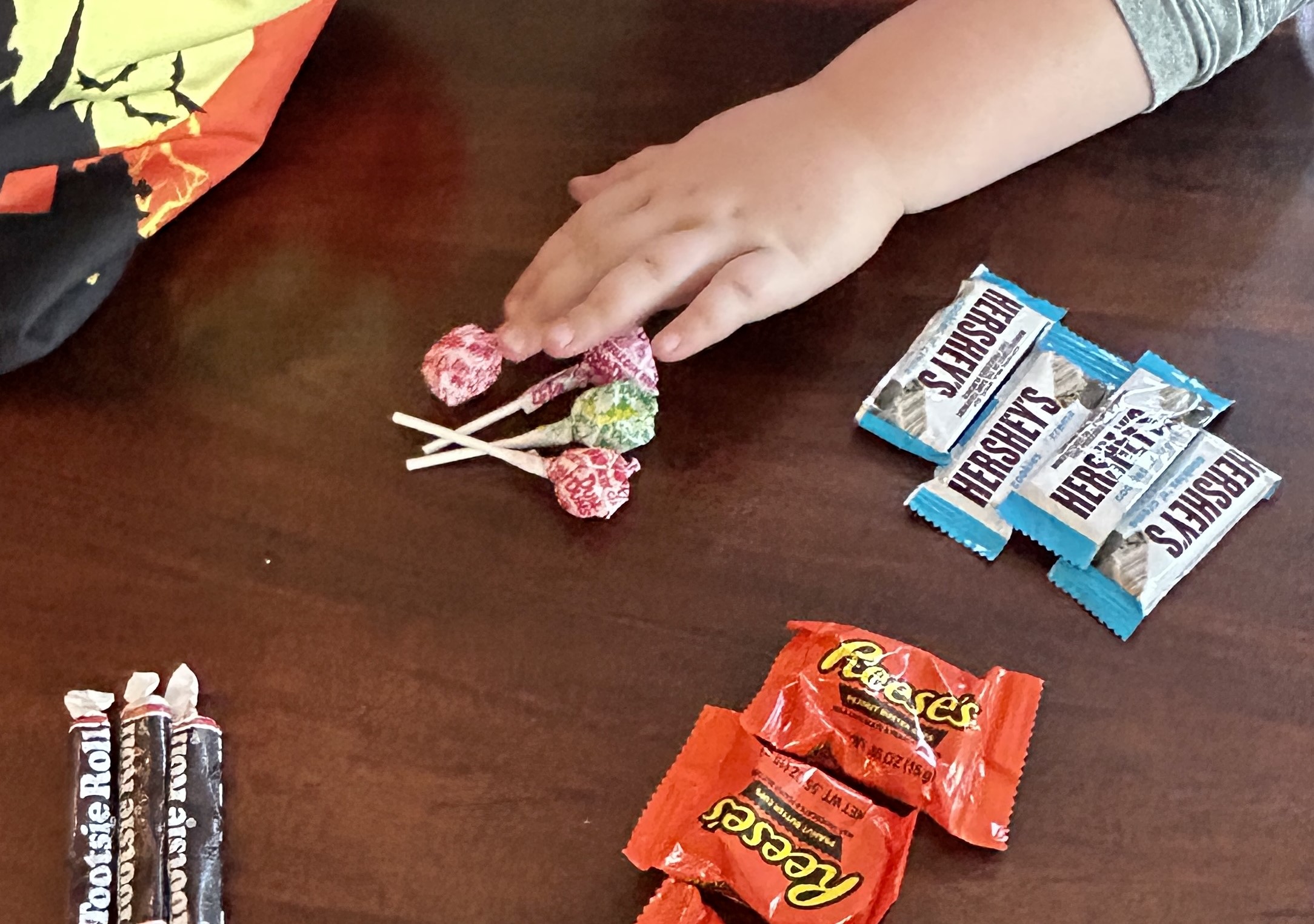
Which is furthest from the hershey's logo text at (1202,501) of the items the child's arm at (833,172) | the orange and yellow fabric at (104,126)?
the orange and yellow fabric at (104,126)

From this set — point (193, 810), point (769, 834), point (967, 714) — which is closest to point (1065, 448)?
point (967, 714)

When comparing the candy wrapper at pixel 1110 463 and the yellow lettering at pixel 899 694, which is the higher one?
the candy wrapper at pixel 1110 463

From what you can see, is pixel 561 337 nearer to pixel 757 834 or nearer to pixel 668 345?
pixel 668 345

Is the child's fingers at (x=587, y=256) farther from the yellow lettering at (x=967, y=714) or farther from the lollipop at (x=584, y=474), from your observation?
the yellow lettering at (x=967, y=714)

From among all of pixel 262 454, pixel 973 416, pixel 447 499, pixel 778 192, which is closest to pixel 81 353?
pixel 262 454

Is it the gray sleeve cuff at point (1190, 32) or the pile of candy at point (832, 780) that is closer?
the pile of candy at point (832, 780)

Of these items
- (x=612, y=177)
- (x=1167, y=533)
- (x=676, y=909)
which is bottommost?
(x=676, y=909)
